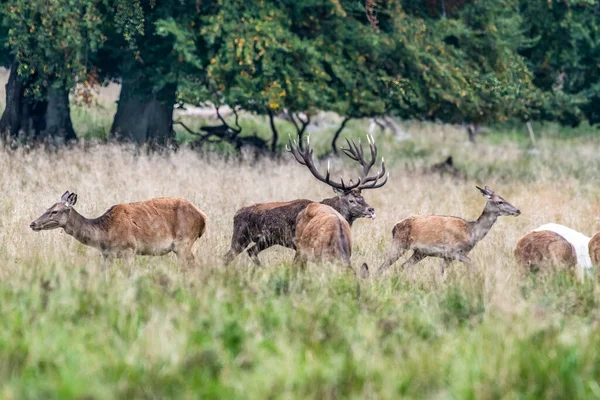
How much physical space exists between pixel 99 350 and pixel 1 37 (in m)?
15.7

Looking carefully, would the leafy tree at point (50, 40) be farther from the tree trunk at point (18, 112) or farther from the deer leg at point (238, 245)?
the deer leg at point (238, 245)

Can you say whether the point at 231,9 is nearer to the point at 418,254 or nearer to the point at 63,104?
the point at 63,104

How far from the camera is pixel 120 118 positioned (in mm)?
19844

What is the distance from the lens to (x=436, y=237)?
32.6ft

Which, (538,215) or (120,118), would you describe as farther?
(120,118)

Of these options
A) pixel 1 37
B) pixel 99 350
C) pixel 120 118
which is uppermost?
pixel 1 37

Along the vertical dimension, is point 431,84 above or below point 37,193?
above

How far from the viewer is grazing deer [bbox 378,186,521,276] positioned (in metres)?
9.90

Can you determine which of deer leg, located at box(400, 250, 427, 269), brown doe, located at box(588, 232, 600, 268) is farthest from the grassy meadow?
brown doe, located at box(588, 232, 600, 268)

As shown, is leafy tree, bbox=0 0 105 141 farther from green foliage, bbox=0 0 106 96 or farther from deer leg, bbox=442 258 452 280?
deer leg, bbox=442 258 452 280

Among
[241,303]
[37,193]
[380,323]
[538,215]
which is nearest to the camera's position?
[380,323]

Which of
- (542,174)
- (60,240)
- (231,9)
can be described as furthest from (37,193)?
(542,174)

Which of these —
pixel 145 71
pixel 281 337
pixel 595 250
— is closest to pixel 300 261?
pixel 595 250

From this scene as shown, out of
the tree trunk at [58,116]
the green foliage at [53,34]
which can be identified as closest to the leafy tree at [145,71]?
the green foliage at [53,34]
